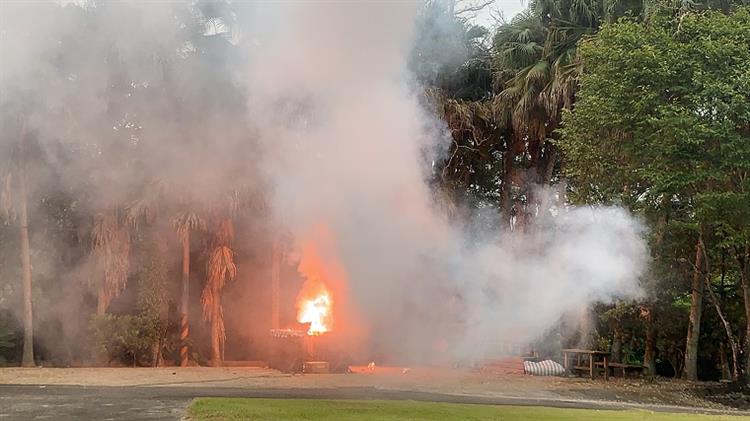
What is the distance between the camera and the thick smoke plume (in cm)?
1479

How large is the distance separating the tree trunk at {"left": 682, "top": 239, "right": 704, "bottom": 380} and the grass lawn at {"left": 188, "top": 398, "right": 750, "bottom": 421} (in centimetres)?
729

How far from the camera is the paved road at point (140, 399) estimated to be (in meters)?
10.4

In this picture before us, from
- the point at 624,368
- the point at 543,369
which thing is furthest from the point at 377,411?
the point at 624,368

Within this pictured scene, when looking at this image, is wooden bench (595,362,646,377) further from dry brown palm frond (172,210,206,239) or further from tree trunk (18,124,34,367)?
tree trunk (18,124,34,367)

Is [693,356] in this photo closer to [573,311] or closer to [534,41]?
[573,311]

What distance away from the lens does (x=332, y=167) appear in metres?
17.6

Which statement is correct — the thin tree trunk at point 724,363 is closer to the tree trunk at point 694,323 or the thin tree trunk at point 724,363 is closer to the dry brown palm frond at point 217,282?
the tree trunk at point 694,323

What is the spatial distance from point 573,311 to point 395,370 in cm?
512

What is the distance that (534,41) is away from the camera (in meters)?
22.5

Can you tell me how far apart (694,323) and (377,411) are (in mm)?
11087

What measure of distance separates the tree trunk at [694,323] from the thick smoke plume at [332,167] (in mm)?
1360

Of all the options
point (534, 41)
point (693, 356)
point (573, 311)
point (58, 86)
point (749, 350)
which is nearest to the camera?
point (58, 86)

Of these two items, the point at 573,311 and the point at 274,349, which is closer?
the point at 274,349

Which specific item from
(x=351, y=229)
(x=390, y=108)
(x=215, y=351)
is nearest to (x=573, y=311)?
(x=351, y=229)
